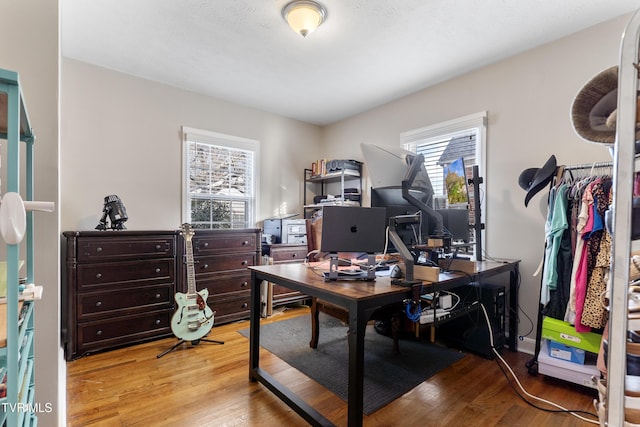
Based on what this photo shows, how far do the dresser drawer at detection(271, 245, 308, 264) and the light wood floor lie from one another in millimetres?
1373

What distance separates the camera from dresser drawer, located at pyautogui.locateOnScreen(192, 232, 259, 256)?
3152 millimetres

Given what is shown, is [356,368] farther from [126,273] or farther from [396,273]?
[126,273]

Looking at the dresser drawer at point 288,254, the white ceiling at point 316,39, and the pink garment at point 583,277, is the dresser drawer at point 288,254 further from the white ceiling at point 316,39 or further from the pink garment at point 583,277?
the pink garment at point 583,277

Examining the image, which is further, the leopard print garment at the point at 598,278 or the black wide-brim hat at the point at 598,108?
the leopard print garment at the point at 598,278

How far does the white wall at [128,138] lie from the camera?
2.95m

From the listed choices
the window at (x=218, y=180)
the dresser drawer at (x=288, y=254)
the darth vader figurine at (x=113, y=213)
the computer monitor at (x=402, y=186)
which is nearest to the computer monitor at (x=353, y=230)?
the computer monitor at (x=402, y=186)

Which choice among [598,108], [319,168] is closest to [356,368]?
[598,108]

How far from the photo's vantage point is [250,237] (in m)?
3.49

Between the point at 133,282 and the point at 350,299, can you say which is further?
the point at 133,282

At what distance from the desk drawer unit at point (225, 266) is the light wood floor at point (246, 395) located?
72cm

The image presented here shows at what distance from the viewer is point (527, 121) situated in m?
2.73

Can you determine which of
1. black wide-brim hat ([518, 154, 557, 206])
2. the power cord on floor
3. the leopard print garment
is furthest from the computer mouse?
black wide-brim hat ([518, 154, 557, 206])

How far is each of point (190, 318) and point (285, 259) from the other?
1394mm

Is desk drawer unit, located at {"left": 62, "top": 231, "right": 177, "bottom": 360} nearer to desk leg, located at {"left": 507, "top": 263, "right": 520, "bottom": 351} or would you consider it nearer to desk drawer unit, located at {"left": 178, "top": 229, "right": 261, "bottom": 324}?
desk drawer unit, located at {"left": 178, "top": 229, "right": 261, "bottom": 324}
